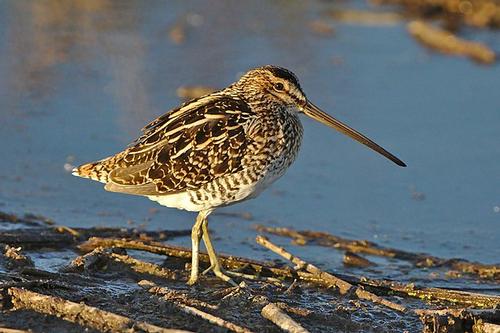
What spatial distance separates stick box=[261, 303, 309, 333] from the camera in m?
4.71

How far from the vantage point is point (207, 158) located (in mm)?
5809

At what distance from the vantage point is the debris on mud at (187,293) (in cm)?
480

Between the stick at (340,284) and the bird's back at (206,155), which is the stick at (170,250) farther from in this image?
the bird's back at (206,155)

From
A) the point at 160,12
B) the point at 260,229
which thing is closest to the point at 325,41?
the point at 160,12

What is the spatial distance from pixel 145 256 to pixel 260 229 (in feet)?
3.53

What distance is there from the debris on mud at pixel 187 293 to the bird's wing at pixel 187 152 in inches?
17.3

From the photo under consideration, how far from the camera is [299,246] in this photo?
688cm

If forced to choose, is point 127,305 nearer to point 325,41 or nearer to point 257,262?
point 257,262

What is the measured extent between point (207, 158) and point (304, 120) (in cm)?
340

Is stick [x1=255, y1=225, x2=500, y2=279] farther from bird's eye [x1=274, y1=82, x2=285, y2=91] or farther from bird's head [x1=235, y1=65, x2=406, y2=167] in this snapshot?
bird's eye [x1=274, y1=82, x2=285, y2=91]

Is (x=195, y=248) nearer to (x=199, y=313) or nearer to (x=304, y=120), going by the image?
(x=199, y=313)

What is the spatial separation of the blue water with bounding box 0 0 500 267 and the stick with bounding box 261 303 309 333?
1.69m

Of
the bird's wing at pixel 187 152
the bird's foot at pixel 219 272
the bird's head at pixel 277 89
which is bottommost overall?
the bird's foot at pixel 219 272

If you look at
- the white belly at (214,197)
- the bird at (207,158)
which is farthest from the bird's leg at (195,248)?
the white belly at (214,197)
